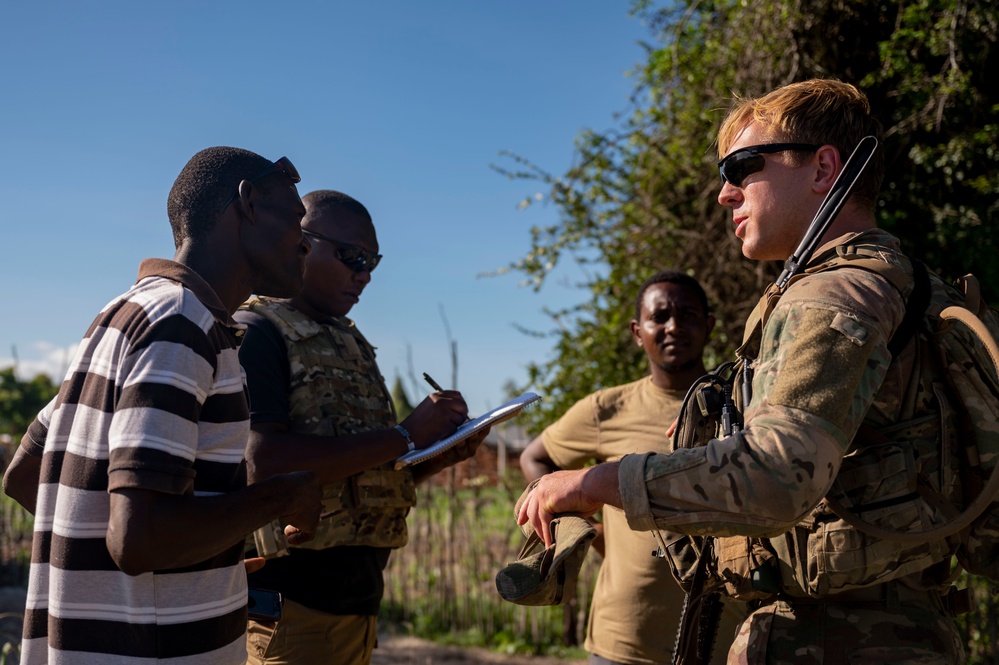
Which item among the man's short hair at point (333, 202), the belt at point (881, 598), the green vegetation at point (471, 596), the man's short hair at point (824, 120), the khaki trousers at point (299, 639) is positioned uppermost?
the man's short hair at point (333, 202)

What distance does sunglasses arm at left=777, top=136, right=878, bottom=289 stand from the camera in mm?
1969

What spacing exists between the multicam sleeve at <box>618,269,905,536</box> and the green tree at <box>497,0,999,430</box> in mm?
3230

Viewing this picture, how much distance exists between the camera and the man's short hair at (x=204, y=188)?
2.26m

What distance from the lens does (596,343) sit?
6059mm

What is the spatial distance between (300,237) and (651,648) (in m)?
2.11

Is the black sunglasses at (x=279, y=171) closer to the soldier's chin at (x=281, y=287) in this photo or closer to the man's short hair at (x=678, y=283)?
the soldier's chin at (x=281, y=287)

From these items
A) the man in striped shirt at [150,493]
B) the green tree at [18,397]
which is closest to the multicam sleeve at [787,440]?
the man in striped shirt at [150,493]

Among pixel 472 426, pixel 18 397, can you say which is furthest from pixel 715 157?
pixel 18 397

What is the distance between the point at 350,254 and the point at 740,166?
1.65 meters

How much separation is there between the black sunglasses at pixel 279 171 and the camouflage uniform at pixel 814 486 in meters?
1.27

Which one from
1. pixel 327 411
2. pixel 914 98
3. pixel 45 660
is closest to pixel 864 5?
pixel 914 98

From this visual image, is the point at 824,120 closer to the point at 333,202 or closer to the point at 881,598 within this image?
the point at 881,598

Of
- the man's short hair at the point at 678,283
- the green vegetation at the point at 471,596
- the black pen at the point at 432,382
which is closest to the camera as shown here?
the black pen at the point at 432,382

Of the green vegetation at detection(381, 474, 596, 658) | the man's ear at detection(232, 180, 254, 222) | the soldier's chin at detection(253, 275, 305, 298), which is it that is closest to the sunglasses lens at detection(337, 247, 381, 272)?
the soldier's chin at detection(253, 275, 305, 298)
